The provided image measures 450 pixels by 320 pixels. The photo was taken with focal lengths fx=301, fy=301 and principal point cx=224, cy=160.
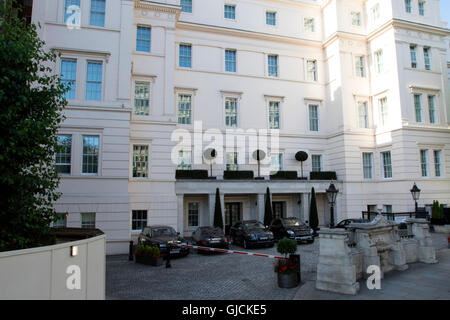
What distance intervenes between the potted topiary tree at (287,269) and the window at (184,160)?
14.6 m

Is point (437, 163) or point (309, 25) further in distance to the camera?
point (309, 25)

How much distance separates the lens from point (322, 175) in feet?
86.0

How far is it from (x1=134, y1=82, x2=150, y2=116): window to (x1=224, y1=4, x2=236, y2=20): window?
10.8 meters

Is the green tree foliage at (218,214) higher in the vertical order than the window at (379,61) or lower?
lower

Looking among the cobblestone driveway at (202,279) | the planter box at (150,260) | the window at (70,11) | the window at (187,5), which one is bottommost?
the cobblestone driveway at (202,279)

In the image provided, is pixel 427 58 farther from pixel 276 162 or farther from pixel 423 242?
pixel 423 242

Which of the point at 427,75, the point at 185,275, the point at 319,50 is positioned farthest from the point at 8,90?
the point at 427,75

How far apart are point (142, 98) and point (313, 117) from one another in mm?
15720

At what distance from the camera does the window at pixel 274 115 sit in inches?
1066

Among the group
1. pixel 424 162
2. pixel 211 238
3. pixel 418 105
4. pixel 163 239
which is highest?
pixel 418 105

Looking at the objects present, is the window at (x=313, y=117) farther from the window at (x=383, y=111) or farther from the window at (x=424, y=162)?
the window at (x=424, y=162)

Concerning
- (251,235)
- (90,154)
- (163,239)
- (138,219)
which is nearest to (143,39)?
(90,154)

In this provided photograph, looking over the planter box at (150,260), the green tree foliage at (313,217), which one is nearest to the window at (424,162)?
the green tree foliage at (313,217)
